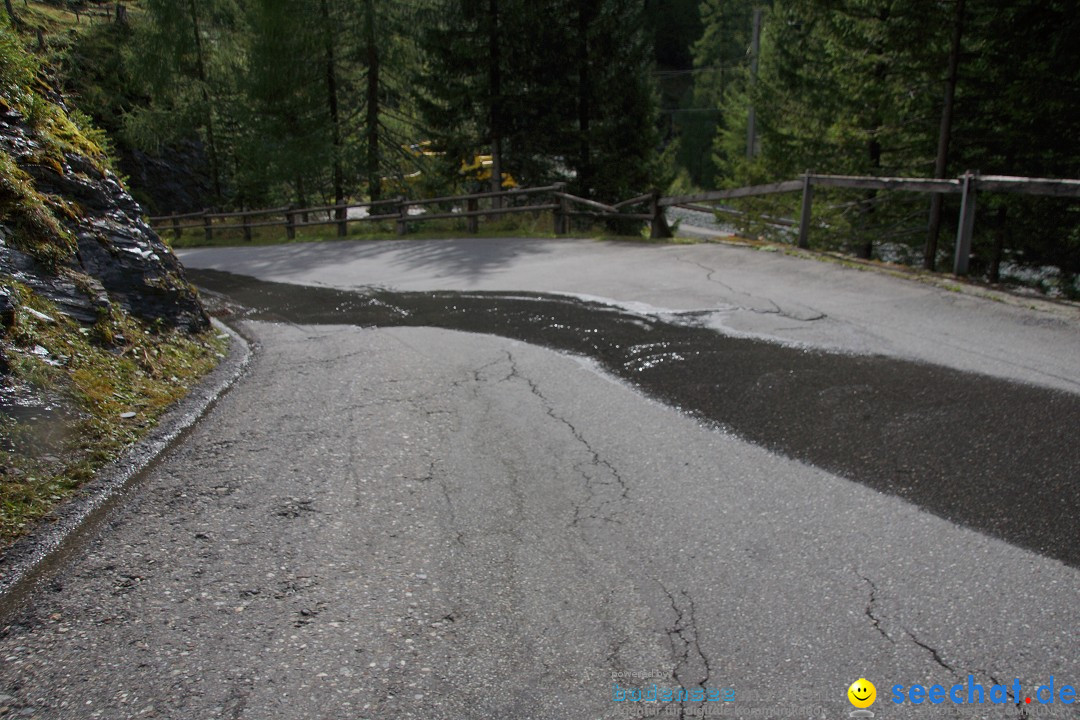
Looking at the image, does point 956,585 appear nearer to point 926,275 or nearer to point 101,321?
point 101,321

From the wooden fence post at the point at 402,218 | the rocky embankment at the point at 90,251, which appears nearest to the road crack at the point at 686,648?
the rocky embankment at the point at 90,251

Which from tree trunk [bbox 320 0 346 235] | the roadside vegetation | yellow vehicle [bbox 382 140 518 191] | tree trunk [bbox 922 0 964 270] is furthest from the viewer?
tree trunk [bbox 320 0 346 235]

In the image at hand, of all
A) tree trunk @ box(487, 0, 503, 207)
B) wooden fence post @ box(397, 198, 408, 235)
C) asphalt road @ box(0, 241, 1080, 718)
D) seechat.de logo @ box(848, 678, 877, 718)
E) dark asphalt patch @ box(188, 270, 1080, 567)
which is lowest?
seechat.de logo @ box(848, 678, 877, 718)

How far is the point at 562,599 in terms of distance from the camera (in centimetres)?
356

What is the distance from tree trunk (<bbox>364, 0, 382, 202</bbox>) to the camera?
2473 cm

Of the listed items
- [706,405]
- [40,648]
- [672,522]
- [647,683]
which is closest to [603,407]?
[706,405]

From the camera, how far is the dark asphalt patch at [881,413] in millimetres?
4301

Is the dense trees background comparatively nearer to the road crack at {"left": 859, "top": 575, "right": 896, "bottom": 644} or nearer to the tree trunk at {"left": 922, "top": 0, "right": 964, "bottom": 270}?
the tree trunk at {"left": 922, "top": 0, "right": 964, "bottom": 270}

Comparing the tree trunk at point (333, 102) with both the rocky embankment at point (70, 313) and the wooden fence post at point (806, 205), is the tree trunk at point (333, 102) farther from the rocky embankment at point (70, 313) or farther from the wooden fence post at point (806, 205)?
the rocky embankment at point (70, 313)

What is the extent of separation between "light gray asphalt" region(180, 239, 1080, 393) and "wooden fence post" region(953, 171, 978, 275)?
814 mm

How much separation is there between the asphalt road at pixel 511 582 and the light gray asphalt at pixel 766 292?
3.01ft

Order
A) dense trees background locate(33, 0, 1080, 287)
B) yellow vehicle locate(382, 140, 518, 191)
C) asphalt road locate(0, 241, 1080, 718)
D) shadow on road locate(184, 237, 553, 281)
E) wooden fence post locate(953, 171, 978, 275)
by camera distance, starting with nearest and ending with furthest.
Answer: asphalt road locate(0, 241, 1080, 718)
wooden fence post locate(953, 171, 978, 275)
dense trees background locate(33, 0, 1080, 287)
shadow on road locate(184, 237, 553, 281)
yellow vehicle locate(382, 140, 518, 191)

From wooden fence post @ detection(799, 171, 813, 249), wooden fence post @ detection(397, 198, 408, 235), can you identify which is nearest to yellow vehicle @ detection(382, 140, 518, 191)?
wooden fence post @ detection(397, 198, 408, 235)

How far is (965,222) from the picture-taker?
9.59 m
